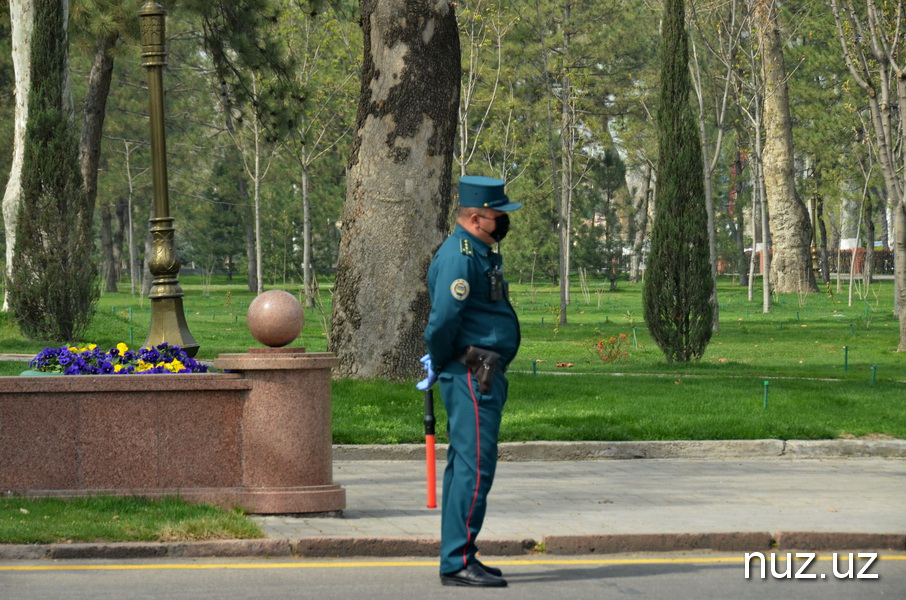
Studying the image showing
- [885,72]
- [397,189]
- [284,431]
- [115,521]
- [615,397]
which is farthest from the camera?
[885,72]

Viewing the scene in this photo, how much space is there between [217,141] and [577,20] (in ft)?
69.7

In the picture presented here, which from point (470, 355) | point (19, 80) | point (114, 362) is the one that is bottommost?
point (114, 362)

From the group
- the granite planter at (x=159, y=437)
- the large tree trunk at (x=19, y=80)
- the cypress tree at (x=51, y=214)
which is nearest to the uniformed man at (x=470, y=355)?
the granite planter at (x=159, y=437)

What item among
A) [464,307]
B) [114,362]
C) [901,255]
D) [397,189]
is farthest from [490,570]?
[901,255]

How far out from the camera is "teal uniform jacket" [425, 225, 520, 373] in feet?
22.6

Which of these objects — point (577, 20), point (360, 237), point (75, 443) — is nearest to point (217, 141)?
point (577, 20)

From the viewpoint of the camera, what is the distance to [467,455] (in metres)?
6.95

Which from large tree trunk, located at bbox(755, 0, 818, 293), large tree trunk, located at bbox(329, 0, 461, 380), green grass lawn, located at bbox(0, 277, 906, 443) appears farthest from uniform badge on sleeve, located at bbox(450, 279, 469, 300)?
large tree trunk, located at bbox(755, 0, 818, 293)

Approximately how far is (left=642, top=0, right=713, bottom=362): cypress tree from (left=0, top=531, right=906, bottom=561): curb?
38.6ft

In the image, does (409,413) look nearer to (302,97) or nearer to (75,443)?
(75,443)

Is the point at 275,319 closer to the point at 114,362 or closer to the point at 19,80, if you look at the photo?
the point at 114,362

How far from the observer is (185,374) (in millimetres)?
9031

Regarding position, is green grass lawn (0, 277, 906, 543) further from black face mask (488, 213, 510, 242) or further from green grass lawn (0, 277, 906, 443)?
black face mask (488, 213, 510, 242)

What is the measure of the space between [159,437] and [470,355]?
3.08 meters
